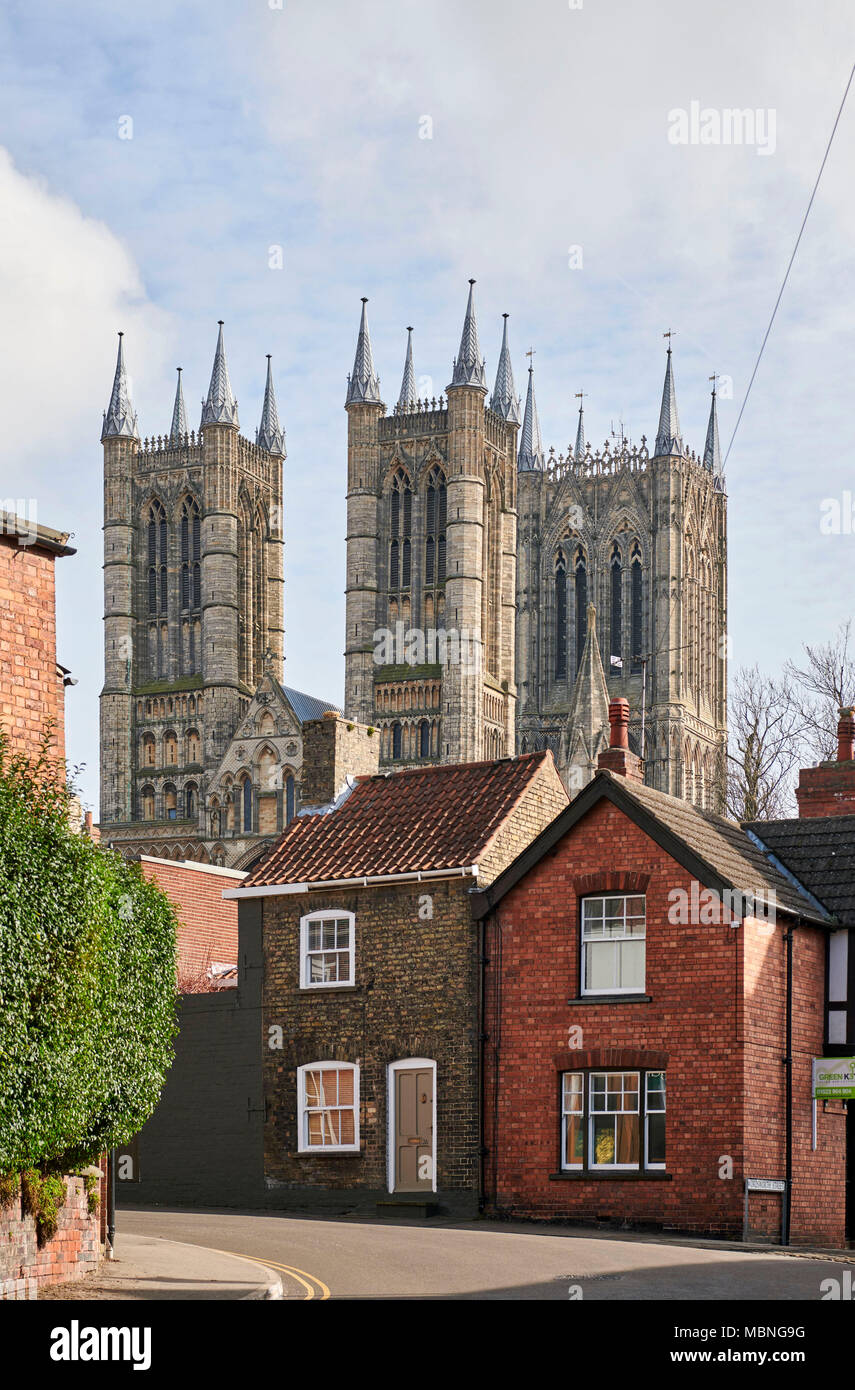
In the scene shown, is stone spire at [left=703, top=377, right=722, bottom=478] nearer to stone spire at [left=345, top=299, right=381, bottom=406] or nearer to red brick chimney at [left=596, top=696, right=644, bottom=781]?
stone spire at [left=345, top=299, right=381, bottom=406]

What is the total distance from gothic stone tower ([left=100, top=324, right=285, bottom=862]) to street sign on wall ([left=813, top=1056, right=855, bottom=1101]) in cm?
7988

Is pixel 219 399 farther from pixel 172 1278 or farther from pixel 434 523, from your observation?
pixel 172 1278

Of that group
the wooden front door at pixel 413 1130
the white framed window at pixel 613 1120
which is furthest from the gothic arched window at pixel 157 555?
the white framed window at pixel 613 1120

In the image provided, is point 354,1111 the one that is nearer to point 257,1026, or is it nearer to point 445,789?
point 257,1026

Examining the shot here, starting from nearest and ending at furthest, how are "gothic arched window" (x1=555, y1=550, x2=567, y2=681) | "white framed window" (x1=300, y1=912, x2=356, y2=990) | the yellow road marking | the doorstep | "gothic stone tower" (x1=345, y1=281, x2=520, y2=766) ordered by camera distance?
1. the yellow road marking
2. the doorstep
3. "white framed window" (x1=300, y1=912, x2=356, y2=990)
4. "gothic stone tower" (x1=345, y1=281, x2=520, y2=766)
5. "gothic arched window" (x1=555, y1=550, x2=567, y2=681)

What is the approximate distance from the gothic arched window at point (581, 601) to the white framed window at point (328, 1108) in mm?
92032

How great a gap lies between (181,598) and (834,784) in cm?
8368

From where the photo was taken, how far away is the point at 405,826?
32.9m

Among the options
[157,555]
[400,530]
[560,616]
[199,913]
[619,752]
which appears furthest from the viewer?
[560,616]

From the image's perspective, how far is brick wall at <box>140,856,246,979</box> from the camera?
40594 mm

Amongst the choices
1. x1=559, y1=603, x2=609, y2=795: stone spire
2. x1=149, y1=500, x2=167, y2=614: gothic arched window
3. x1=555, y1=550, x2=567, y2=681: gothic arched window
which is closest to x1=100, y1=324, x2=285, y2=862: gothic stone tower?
x1=149, y1=500, x2=167, y2=614: gothic arched window

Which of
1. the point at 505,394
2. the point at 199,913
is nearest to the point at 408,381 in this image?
the point at 505,394

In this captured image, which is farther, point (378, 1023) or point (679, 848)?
point (378, 1023)
